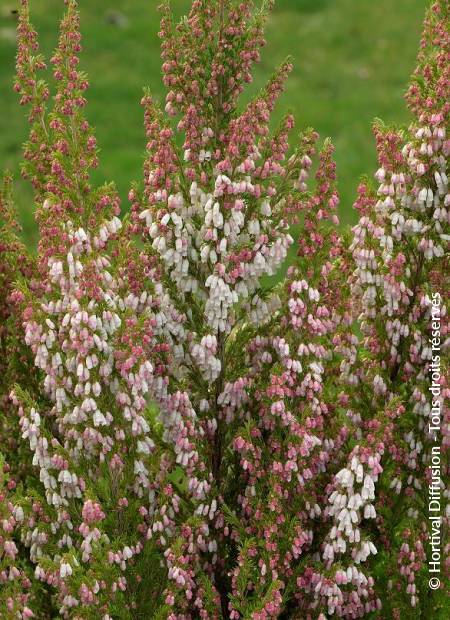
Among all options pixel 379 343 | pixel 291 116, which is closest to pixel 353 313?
pixel 379 343

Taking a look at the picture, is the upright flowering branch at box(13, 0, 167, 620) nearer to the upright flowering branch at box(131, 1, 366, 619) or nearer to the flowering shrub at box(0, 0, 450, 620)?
the flowering shrub at box(0, 0, 450, 620)

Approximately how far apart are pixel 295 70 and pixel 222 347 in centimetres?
1280

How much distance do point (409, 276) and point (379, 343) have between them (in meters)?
0.47

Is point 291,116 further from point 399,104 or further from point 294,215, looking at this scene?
point 399,104

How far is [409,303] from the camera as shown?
229 inches

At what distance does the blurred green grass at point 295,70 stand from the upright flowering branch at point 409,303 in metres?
8.37

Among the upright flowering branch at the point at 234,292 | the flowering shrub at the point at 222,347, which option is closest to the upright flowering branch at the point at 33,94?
the flowering shrub at the point at 222,347

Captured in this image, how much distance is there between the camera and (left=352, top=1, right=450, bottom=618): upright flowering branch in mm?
5520

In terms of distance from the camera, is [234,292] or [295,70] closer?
[234,292]

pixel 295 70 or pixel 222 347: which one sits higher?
pixel 295 70

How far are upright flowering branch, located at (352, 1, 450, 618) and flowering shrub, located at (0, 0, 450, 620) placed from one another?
0.05 feet

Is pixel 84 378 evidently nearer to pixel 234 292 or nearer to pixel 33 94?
pixel 234 292

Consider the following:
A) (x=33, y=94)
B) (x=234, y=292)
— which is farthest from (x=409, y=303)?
(x=33, y=94)

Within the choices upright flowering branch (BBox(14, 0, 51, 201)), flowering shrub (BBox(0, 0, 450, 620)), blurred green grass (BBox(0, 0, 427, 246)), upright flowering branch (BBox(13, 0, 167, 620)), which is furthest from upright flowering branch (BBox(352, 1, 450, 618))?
blurred green grass (BBox(0, 0, 427, 246))
